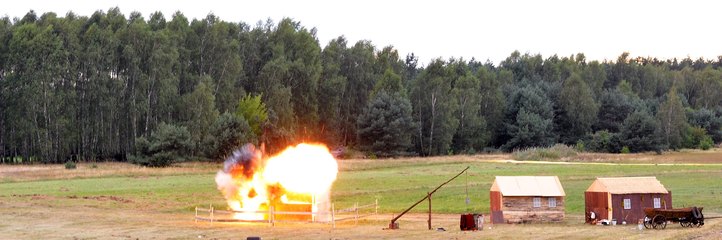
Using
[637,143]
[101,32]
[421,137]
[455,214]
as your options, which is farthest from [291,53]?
[455,214]

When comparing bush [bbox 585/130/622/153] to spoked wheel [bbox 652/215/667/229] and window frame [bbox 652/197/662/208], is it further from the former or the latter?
spoked wheel [bbox 652/215/667/229]

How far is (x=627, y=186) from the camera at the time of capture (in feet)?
191

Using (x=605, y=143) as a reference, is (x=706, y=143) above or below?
below

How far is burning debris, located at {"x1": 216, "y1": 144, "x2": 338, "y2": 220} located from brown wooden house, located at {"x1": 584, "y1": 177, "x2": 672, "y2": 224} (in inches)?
669

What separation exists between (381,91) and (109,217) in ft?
371

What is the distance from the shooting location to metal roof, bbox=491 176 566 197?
190ft

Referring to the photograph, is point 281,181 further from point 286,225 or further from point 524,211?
point 524,211

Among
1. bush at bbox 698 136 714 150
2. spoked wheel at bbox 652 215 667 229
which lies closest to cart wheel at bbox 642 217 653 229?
spoked wheel at bbox 652 215 667 229

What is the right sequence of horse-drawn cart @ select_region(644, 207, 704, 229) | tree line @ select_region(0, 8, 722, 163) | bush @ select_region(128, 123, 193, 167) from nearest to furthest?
horse-drawn cart @ select_region(644, 207, 704, 229), bush @ select_region(128, 123, 193, 167), tree line @ select_region(0, 8, 722, 163)

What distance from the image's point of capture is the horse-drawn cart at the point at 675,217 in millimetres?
52062

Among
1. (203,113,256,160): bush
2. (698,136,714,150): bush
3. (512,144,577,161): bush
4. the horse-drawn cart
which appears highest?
(203,113,256,160): bush

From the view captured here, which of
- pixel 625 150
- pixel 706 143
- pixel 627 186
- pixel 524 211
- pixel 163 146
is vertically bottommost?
pixel 524 211

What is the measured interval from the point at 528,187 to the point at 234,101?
315 feet

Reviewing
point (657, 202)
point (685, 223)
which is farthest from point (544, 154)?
point (685, 223)
